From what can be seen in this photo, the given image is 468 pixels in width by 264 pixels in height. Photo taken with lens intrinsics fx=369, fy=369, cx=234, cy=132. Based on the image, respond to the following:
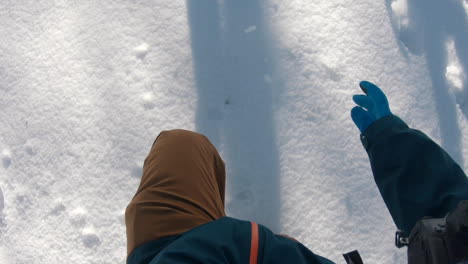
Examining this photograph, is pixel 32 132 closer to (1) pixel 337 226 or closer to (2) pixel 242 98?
(2) pixel 242 98

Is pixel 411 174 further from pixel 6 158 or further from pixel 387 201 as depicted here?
pixel 6 158

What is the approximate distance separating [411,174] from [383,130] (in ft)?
0.39

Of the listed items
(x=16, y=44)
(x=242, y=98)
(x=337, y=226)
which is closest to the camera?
(x=337, y=226)

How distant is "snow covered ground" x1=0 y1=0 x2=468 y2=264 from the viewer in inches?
47.8

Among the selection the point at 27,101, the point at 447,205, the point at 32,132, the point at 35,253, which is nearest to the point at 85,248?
the point at 35,253

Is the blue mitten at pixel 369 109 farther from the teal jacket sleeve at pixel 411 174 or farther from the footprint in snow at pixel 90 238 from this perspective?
the footprint in snow at pixel 90 238

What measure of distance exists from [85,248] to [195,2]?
3.13 feet

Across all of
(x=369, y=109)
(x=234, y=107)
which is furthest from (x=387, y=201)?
(x=234, y=107)

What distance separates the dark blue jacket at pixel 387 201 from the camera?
69 centimetres

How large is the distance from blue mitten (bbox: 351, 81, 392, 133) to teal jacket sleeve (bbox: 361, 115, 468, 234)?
0.18 meters

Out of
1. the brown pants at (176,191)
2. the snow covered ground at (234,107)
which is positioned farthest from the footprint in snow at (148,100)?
the brown pants at (176,191)

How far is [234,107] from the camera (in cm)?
129

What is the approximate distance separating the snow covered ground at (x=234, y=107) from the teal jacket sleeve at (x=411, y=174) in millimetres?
391

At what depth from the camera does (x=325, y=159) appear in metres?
1.24
